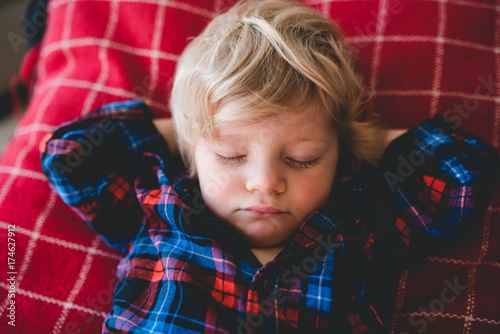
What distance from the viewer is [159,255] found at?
0.74 metres

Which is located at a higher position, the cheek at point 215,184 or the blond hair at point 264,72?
the blond hair at point 264,72

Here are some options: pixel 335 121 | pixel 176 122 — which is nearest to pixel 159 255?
pixel 176 122

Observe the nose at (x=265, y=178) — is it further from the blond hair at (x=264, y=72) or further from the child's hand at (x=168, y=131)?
the child's hand at (x=168, y=131)

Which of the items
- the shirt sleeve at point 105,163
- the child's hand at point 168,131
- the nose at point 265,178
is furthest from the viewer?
the child's hand at point 168,131

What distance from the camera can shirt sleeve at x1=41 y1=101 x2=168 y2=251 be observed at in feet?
2.56

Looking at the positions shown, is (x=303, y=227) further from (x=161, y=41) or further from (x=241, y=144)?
(x=161, y=41)

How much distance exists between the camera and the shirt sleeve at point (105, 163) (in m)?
0.78

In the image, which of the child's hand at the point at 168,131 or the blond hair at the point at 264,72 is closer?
the blond hair at the point at 264,72

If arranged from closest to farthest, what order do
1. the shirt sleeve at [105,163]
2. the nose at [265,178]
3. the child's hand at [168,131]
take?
the nose at [265,178] < the shirt sleeve at [105,163] < the child's hand at [168,131]

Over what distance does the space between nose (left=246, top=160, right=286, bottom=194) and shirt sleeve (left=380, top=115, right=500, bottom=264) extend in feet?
0.88

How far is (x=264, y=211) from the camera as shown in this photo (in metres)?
0.69

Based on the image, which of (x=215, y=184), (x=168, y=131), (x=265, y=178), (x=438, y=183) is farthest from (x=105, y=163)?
(x=438, y=183)

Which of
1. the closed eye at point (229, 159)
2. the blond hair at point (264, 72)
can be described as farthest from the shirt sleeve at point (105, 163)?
the closed eye at point (229, 159)

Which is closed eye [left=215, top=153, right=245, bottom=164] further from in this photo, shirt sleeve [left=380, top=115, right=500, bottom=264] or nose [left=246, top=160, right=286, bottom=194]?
shirt sleeve [left=380, top=115, right=500, bottom=264]
